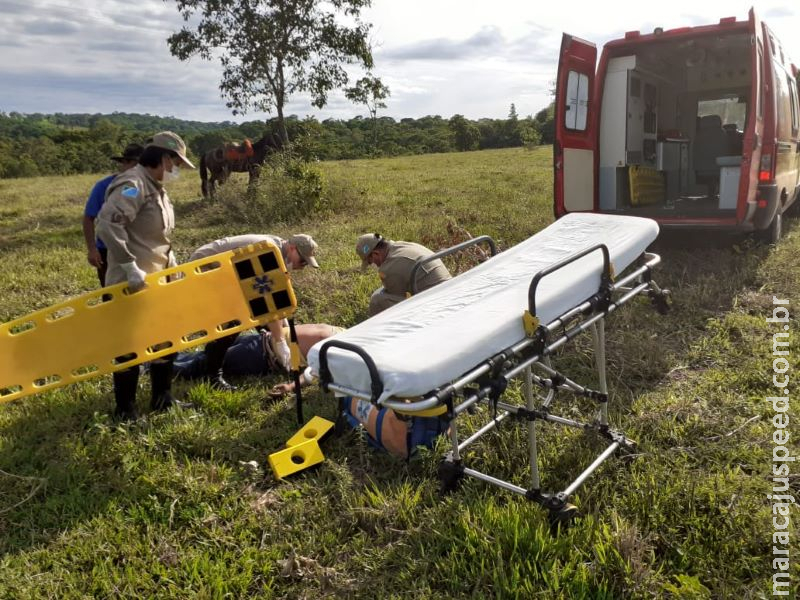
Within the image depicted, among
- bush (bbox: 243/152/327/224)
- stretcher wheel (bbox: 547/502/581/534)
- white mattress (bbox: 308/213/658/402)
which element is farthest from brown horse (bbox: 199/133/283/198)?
stretcher wheel (bbox: 547/502/581/534)

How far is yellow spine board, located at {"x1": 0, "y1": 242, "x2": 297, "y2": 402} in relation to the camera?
3.28 meters

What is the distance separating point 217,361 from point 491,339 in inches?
110

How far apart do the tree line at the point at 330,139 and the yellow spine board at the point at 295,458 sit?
23151 mm

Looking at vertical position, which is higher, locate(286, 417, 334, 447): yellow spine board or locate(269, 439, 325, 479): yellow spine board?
locate(286, 417, 334, 447): yellow spine board

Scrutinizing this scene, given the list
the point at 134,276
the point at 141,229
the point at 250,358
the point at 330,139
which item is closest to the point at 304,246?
the point at 250,358

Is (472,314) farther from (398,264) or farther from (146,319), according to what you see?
(398,264)

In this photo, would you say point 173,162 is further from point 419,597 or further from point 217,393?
point 419,597

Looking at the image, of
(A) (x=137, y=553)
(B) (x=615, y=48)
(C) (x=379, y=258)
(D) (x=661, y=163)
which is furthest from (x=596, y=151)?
(A) (x=137, y=553)

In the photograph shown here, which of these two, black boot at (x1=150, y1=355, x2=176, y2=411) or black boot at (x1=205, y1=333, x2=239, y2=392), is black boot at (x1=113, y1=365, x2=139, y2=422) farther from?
black boot at (x1=205, y1=333, x2=239, y2=392)

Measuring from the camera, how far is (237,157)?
12.7 meters

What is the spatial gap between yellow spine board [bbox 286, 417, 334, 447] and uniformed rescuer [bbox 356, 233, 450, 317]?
1.43m

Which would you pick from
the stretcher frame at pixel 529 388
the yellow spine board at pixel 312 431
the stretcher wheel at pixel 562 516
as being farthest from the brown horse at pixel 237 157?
the stretcher wheel at pixel 562 516

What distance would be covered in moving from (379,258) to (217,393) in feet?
5.52

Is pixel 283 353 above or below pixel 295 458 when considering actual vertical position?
above
